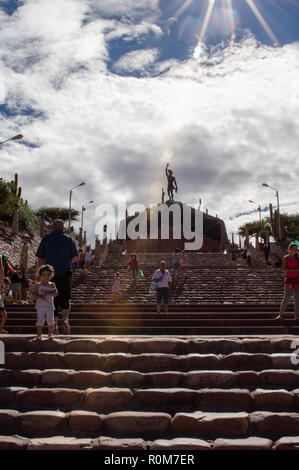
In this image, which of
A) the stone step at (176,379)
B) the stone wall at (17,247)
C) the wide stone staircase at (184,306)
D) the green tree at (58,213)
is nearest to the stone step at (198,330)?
the wide stone staircase at (184,306)

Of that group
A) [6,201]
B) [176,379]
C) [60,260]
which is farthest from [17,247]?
[176,379]

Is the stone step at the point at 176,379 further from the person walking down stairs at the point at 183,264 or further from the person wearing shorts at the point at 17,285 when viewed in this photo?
the person walking down stairs at the point at 183,264

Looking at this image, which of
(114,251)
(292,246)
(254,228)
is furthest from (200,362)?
(254,228)

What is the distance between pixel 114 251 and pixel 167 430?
2756 cm

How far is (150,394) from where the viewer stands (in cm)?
384

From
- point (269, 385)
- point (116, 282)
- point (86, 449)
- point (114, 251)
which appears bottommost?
point (86, 449)

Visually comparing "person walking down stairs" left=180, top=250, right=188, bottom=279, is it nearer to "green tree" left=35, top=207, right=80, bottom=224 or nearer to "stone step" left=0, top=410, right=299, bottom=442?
"stone step" left=0, top=410, right=299, bottom=442

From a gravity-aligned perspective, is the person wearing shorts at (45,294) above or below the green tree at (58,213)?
below

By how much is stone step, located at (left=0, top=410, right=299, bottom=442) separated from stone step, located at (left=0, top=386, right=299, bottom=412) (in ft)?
0.60

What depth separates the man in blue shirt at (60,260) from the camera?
5848mm

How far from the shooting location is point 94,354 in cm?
452

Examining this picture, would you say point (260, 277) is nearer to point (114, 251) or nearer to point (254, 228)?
point (114, 251)

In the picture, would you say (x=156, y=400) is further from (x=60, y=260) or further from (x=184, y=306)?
(x=184, y=306)

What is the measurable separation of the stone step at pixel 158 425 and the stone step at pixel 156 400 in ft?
0.60
